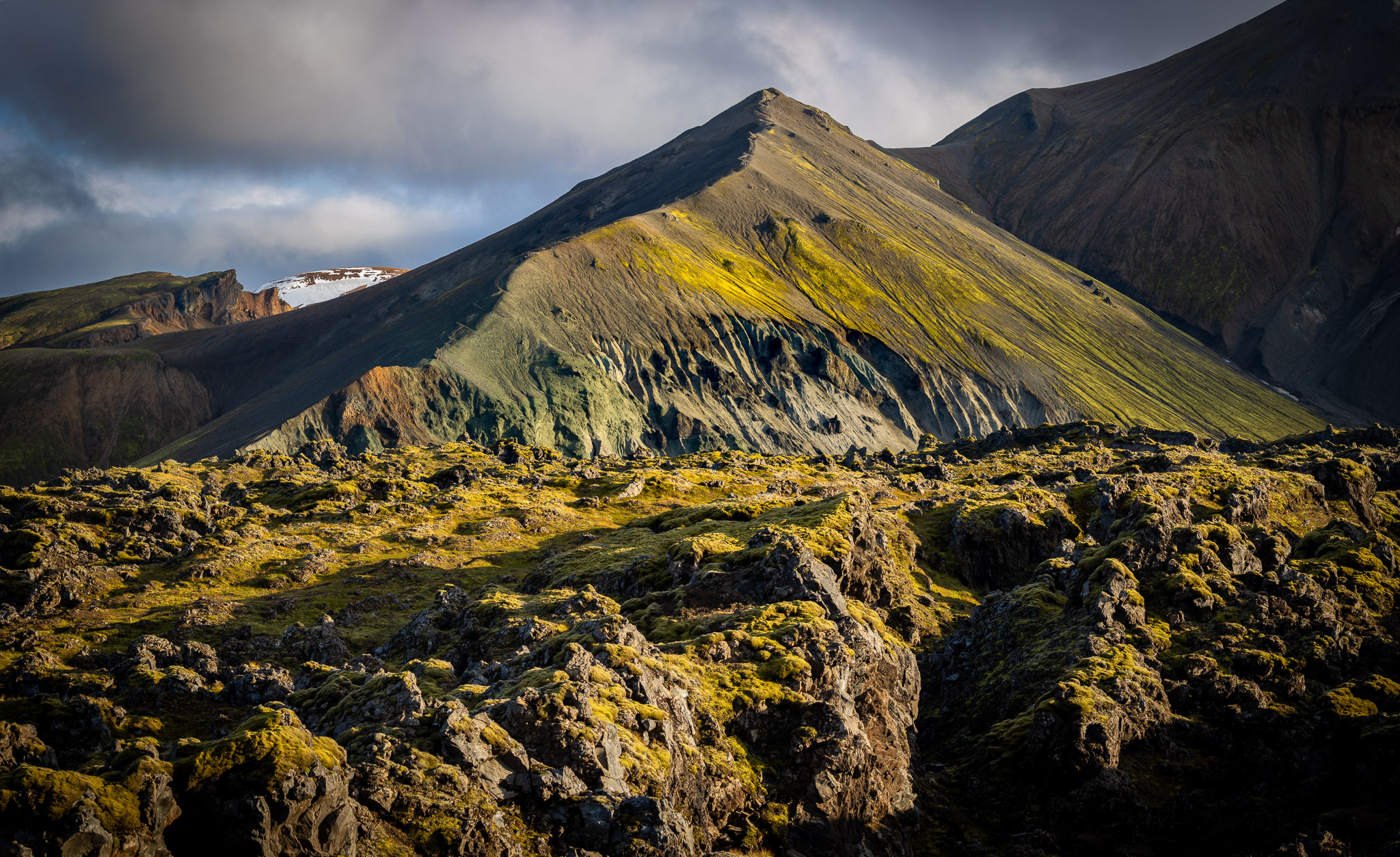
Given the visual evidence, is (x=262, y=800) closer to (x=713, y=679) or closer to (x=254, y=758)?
(x=254, y=758)

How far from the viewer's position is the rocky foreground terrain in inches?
921

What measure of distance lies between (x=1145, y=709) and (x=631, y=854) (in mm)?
27757

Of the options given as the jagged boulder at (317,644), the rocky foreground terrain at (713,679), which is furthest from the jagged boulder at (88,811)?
the jagged boulder at (317,644)

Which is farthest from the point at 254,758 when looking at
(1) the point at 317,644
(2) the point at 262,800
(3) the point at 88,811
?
(1) the point at 317,644

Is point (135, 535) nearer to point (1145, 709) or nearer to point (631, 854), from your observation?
point (631, 854)

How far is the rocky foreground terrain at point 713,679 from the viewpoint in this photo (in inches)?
921

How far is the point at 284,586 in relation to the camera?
57656 mm

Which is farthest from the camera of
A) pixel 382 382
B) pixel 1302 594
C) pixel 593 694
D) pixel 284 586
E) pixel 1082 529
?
pixel 382 382

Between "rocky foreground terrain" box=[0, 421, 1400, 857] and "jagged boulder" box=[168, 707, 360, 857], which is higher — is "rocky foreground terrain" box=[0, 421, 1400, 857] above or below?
below

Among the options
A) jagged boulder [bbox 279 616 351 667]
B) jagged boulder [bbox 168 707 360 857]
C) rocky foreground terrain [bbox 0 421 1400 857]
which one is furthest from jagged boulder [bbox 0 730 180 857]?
jagged boulder [bbox 279 616 351 667]

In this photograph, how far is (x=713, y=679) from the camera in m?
33.4

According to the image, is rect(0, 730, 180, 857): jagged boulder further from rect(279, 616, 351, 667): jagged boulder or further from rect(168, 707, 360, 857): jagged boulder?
rect(279, 616, 351, 667): jagged boulder

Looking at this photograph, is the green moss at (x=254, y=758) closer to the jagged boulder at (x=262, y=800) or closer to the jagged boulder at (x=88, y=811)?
the jagged boulder at (x=262, y=800)

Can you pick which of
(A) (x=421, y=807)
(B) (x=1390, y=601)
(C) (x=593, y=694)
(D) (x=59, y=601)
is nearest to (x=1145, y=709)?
(B) (x=1390, y=601)
